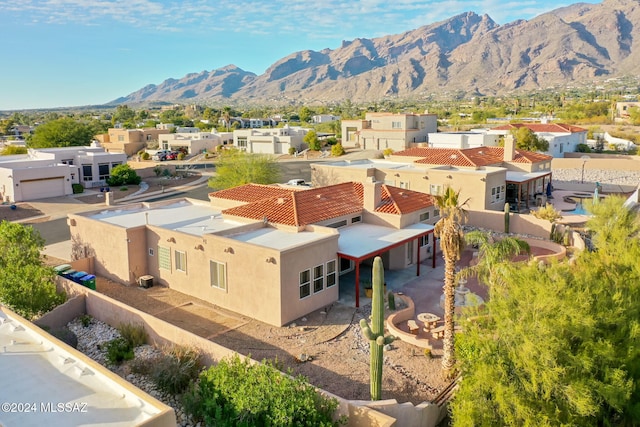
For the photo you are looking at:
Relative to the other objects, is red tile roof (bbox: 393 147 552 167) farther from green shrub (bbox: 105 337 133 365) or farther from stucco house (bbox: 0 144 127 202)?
stucco house (bbox: 0 144 127 202)

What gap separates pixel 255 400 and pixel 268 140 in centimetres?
8515

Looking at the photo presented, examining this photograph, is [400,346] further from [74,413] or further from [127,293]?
[127,293]

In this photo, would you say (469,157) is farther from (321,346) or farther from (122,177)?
(122,177)

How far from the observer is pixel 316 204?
28531 millimetres

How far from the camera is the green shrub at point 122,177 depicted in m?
63.4

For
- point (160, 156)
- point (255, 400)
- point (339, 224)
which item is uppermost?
point (160, 156)

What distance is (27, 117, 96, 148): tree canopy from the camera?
90062 millimetres

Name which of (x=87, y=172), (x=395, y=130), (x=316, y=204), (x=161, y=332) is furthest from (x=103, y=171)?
(x=161, y=332)

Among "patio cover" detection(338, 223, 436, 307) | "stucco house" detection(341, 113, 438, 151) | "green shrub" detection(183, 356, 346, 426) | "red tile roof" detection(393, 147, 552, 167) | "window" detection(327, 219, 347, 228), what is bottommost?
"green shrub" detection(183, 356, 346, 426)

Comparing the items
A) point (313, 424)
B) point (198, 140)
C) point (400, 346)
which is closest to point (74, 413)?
point (313, 424)

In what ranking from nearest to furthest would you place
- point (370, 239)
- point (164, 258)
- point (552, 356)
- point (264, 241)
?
point (552, 356), point (264, 241), point (164, 258), point (370, 239)

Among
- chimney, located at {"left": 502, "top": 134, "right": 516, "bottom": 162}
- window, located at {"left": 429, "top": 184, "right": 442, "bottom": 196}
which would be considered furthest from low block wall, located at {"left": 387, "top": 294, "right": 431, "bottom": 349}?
chimney, located at {"left": 502, "top": 134, "right": 516, "bottom": 162}

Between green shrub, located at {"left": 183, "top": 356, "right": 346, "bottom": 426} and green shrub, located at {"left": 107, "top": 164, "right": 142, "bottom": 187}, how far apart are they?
53098mm

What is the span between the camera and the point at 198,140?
97250 millimetres
